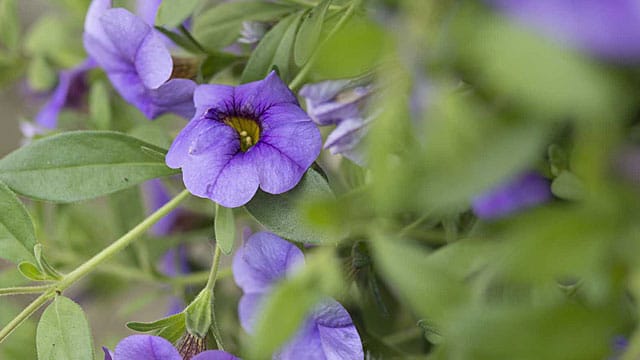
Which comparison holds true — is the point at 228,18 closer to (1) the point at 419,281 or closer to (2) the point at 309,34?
(2) the point at 309,34

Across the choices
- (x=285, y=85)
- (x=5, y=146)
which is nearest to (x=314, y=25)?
(x=285, y=85)

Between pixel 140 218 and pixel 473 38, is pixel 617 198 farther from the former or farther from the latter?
pixel 140 218

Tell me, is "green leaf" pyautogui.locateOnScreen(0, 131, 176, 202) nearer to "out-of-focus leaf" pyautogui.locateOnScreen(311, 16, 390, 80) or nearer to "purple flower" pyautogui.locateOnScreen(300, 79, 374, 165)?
"purple flower" pyautogui.locateOnScreen(300, 79, 374, 165)

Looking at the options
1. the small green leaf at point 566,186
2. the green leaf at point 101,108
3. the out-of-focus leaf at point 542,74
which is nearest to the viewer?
the out-of-focus leaf at point 542,74

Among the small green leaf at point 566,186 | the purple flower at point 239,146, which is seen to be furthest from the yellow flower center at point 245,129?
the small green leaf at point 566,186

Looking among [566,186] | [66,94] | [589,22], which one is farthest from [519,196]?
[66,94]

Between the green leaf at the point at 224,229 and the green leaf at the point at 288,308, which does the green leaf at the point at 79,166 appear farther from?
the green leaf at the point at 288,308
